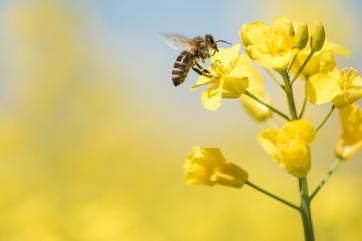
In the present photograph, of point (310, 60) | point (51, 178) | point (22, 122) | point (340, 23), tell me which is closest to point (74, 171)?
point (51, 178)

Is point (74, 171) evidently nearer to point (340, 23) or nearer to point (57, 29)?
point (57, 29)

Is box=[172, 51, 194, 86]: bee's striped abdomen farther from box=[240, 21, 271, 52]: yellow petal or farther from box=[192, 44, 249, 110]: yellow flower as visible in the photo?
box=[240, 21, 271, 52]: yellow petal

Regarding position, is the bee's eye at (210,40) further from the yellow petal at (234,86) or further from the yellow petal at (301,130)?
the yellow petal at (301,130)

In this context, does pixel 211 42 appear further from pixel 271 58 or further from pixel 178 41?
pixel 271 58

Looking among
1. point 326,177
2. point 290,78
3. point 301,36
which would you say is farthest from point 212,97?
point 326,177

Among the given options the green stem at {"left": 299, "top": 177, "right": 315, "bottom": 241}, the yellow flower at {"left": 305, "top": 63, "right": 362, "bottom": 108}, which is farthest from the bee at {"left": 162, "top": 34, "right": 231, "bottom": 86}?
the green stem at {"left": 299, "top": 177, "right": 315, "bottom": 241}

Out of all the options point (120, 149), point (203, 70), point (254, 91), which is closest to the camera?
point (254, 91)
